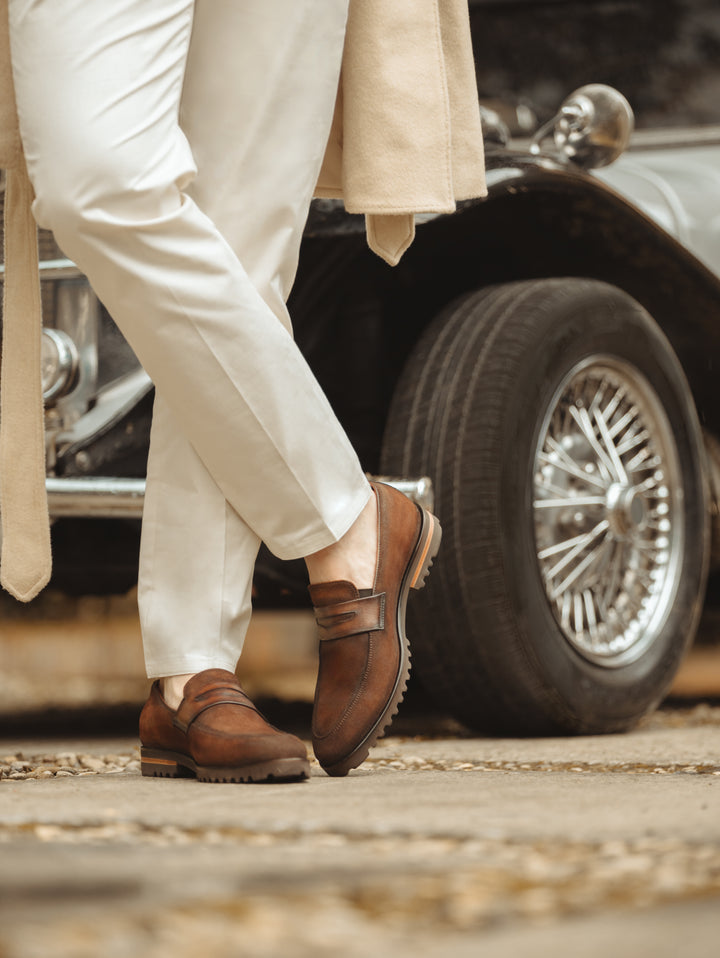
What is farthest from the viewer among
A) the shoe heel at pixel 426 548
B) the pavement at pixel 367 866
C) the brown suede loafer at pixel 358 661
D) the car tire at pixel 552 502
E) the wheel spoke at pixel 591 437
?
the wheel spoke at pixel 591 437

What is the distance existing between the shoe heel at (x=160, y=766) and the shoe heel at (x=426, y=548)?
1.18 feet

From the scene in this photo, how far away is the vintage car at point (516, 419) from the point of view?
2.38 m

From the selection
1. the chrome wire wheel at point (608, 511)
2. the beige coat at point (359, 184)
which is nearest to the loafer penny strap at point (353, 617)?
the beige coat at point (359, 184)

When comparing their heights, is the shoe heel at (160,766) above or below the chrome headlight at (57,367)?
below

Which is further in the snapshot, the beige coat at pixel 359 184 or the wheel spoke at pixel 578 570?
the wheel spoke at pixel 578 570

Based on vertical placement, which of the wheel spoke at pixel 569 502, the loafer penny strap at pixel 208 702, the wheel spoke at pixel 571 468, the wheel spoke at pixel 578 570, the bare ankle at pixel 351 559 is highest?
the wheel spoke at pixel 571 468

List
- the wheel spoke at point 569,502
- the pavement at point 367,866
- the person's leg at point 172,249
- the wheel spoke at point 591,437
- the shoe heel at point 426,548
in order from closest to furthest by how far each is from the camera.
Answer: the pavement at point 367,866 → the person's leg at point 172,249 → the shoe heel at point 426,548 → the wheel spoke at point 569,502 → the wheel spoke at point 591,437

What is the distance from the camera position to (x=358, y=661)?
178cm

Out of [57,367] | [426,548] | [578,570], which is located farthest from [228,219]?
[578,570]

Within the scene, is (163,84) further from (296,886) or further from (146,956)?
(146,956)

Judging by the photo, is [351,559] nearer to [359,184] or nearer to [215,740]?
[215,740]

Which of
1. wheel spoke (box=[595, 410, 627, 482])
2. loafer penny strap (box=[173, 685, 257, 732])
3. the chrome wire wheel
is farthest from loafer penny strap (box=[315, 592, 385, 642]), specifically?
wheel spoke (box=[595, 410, 627, 482])

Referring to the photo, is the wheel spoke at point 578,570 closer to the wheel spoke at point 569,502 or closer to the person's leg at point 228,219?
the wheel spoke at point 569,502

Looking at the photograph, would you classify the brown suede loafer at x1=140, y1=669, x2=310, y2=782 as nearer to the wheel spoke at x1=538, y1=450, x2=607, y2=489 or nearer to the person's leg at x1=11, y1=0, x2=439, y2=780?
the person's leg at x1=11, y1=0, x2=439, y2=780
